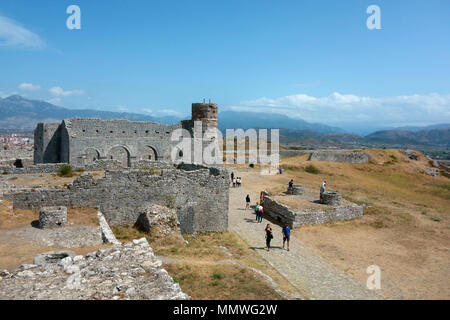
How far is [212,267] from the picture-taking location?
9430 mm

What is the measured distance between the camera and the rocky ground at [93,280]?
5.02m

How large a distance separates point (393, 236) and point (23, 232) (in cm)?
1835

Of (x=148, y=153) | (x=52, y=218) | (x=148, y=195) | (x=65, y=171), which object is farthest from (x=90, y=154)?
(x=52, y=218)

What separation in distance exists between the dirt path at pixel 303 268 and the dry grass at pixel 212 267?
0.59 meters

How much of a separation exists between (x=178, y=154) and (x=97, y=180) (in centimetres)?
1336

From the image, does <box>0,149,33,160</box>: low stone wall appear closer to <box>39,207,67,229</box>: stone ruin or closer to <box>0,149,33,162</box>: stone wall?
<box>0,149,33,162</box>: stone wall

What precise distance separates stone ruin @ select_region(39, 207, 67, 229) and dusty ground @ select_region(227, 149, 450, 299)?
11237 millimetres

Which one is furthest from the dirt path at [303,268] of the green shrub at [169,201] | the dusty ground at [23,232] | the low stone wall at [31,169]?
the low stone wall at [31,169]

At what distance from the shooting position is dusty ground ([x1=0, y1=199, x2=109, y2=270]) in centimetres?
730

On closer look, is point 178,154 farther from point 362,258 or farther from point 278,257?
point 362,258

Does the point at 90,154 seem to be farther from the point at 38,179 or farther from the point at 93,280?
the point at 93,280

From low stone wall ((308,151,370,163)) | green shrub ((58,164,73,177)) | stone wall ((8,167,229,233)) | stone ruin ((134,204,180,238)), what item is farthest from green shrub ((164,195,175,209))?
low stone wall ((308,151,370,163))

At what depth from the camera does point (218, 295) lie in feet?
24.8

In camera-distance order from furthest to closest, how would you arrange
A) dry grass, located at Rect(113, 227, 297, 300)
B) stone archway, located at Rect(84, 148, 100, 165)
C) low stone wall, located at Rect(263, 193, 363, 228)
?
stone archway, located at Rect(84, 148, 100, 165), low stone wall, located at Rect(263, 193, 363, 228), dry grass, located at Rect(113, 227, 297, 300)
